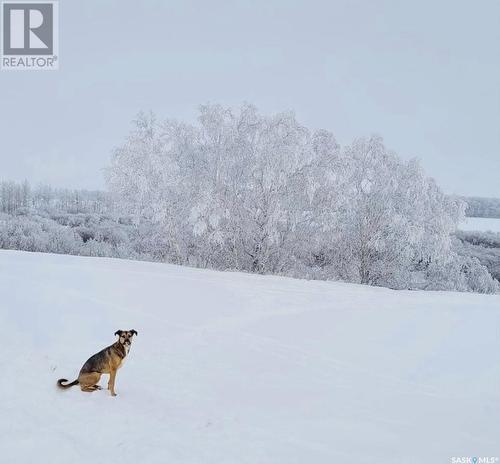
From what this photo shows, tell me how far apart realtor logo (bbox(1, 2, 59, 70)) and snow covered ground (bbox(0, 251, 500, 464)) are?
9242 millimetres

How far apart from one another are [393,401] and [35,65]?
55.6ft

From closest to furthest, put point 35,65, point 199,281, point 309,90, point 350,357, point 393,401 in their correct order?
point 393,401 < point 350,357 < point 199,281 < point 35,65 < point 309,90

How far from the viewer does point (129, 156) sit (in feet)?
57.5

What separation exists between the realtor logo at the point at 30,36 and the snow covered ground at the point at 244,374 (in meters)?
9.24

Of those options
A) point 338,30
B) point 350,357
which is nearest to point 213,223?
point 350,357

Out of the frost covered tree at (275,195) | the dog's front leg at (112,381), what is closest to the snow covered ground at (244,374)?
the dog's front leg at (112,381)

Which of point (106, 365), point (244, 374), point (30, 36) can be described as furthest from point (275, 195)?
point (106, 365)

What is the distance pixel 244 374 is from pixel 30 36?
16.5 meters

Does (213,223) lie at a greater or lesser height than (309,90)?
lesser

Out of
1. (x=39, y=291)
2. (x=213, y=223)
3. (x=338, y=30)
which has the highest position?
(x=338, y=30)

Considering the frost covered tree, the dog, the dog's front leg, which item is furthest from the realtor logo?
the dog's front leg

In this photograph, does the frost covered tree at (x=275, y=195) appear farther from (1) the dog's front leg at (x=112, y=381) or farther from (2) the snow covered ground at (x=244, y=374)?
(1) the dog's front leg at (x=112, y=381)

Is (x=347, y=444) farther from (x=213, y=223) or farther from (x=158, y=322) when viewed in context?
(x=213, y=223)

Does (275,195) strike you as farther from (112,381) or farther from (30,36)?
(112,381)
